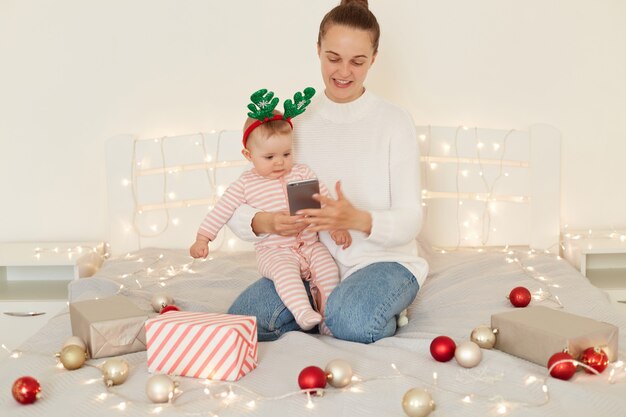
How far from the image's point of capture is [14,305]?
2.40 metres

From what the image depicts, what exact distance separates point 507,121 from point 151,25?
138cm

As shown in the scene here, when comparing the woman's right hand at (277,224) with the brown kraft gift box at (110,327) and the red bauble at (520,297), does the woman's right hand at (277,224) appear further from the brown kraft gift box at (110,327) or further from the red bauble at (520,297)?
the red bauble at (520,297)

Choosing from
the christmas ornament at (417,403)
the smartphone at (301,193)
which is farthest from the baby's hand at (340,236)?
the christmas ornament at (417,403)

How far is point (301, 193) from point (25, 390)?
0.73 meters

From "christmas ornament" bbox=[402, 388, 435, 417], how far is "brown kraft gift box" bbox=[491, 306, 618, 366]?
347 mm

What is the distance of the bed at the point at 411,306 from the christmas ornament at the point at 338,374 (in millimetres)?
13

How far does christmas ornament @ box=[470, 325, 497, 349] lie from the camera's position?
5.20 ft

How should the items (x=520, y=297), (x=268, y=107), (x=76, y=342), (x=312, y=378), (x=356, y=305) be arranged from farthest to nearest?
(x=520, y=297) → (x=268, y=107) → (x=356, y=305) → (x=76, y=342) → (x=312, y=378)

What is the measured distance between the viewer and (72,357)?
151cm

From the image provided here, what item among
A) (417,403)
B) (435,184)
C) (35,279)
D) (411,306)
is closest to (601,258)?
(435,184)

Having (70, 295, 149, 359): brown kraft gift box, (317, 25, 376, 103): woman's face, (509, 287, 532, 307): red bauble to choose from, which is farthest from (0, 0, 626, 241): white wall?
(70, 295, 149, 359): brown kraft gift box

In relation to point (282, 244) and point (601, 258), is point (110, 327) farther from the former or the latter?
point (601, 258)

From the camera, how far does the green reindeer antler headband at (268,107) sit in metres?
1.78

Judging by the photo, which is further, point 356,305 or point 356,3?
point 356,3
